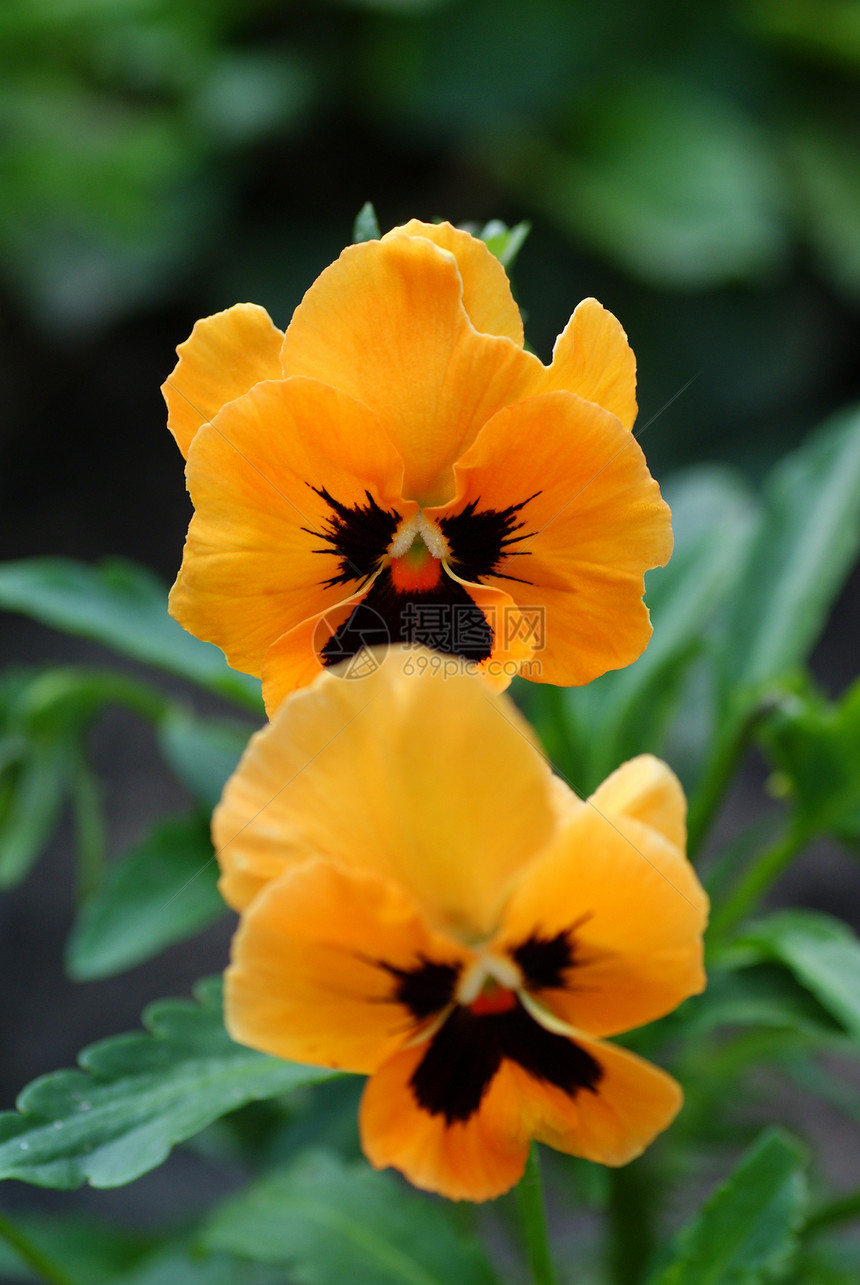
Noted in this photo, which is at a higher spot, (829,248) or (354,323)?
(354,323)

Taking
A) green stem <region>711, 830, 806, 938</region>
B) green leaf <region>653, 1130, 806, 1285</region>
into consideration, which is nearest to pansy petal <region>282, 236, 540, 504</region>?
green leaf <region>653, 1130, 806, 1285</region>

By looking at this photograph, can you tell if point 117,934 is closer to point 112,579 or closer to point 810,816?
point 112,579

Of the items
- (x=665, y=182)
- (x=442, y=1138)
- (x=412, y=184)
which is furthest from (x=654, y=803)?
(x=412, y=184)

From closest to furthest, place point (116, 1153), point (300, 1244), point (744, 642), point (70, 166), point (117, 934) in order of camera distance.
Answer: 1. point (116, 1153)
2. point (300, 1244)
3. point (117, 934)
4. point (744, 642)
5. point (70, 166)

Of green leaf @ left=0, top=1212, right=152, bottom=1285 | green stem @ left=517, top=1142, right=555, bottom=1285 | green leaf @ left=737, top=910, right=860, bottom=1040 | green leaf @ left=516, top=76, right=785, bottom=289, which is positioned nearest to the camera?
green stem @ left=517, top=1142, right=555, bottom=1285

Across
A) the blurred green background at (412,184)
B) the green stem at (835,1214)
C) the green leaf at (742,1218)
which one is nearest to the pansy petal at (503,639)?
the green leaf at (742,1218)

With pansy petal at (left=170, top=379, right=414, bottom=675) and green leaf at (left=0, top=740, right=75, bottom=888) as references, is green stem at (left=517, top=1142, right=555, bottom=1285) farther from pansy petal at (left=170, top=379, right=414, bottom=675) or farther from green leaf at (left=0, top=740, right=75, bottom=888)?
green leaf at (left=0, top=740, right=75, bottom=888)

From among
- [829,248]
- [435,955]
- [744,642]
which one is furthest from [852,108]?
[435,955]

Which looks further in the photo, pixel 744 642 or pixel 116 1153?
pixel 744 642
